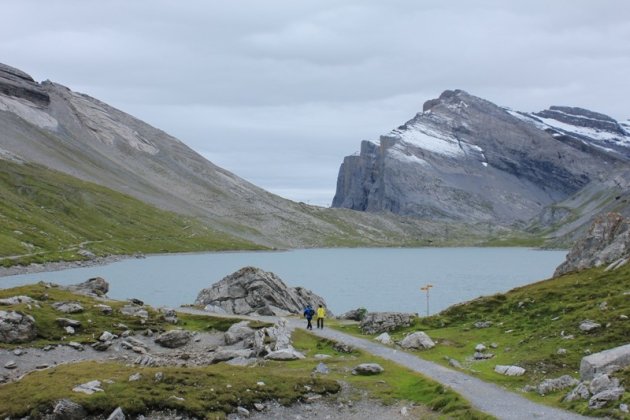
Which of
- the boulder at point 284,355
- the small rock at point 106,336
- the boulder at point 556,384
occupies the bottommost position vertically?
the small rock at point 106,336

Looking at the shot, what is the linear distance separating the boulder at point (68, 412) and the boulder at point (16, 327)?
20.0 metres

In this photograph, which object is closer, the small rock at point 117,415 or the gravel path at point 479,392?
the gravel path at point 479,392

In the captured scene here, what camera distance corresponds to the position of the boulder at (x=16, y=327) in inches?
2000

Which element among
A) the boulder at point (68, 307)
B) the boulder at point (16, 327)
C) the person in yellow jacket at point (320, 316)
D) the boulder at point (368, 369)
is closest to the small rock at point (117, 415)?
the boulder at point (368, 369)

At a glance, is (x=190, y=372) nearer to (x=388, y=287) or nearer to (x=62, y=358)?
(x=62, y=358)

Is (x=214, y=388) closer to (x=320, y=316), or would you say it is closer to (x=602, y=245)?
(x=320, y=316)

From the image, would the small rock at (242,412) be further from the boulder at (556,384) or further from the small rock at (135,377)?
the boulder at (556,384)

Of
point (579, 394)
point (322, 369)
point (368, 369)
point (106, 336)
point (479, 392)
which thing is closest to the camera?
point (579, 394)

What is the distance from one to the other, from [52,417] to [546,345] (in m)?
30.8

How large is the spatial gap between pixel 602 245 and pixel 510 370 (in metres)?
39.1

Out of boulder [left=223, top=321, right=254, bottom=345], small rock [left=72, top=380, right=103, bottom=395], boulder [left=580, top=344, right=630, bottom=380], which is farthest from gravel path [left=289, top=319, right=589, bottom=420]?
small rock [left=72, top=380, right=103, bottom=395]

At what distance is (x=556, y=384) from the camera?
3459 centimetres

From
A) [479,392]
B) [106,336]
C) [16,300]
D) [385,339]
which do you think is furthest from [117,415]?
[16,300]

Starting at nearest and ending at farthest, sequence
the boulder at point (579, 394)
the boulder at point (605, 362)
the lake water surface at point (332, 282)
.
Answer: the boulder at point (579, 394)
the boulder at point (605, 362)
the lake water surface at point (332, 282)
